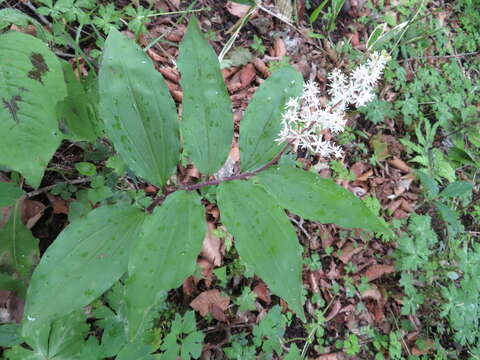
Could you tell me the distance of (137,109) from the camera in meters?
1.54

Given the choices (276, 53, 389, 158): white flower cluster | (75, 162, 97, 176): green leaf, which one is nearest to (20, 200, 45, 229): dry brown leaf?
(75, 162, 97, 176): green leaf

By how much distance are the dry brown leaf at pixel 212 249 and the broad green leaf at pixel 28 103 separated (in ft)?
4.26

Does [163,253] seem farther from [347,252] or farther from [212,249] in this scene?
[347,252]

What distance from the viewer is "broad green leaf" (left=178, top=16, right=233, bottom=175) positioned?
5.20 feet

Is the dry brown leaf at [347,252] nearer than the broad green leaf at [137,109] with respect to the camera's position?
→ No

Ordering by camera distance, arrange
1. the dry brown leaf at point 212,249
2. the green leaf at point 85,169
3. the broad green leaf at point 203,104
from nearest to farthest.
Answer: the broad green leaf at point 203,104 < the green leaf at point 85,169 < the dry brown leaf at point 212,249

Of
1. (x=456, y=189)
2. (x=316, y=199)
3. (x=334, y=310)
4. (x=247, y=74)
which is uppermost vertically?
(x=316, y=199)

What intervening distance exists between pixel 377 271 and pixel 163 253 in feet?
7.69

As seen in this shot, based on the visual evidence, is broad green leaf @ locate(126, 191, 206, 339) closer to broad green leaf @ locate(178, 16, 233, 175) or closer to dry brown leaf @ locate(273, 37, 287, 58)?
broad green leaf @ locate(178, 16, 233, 175)

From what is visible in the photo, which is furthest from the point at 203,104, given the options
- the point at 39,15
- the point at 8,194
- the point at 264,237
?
the point at 39,15

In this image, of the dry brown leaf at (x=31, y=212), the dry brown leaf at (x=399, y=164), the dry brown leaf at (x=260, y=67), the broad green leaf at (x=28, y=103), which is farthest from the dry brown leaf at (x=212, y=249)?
the dry brown leaf at (x=399, y=164)

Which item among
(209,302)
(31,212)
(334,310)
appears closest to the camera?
(31,212)

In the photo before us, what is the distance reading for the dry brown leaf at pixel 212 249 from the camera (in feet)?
7.84

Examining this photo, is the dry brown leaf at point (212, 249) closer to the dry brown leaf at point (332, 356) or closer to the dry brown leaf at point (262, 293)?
the dry brown leaf at point (262, 293)
